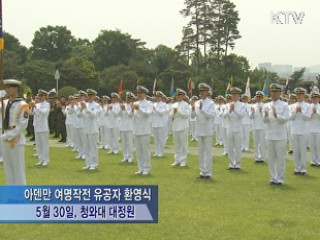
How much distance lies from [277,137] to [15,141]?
615 cm

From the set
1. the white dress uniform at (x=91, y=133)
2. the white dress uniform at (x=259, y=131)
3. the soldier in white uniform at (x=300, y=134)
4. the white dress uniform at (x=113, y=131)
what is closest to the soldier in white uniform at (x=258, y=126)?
the white dress uniform at (x=259, y=131)

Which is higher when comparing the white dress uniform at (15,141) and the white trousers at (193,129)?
the white dress uniform at (15,141)

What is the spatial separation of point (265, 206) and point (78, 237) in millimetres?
3785

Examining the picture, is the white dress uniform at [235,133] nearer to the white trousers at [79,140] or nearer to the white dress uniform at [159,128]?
the white dress uniform at [159,128]

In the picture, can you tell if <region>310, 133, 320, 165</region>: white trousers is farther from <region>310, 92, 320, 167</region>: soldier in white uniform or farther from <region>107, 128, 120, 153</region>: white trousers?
<region>107, 128, 120, 153</region>: white trousers

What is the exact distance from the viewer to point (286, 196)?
10172 millimetres

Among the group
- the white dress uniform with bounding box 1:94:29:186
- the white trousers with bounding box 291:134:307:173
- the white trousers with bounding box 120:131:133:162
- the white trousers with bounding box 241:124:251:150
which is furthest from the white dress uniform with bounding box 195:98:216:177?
the white trousers with bounding box 241:124:251:150

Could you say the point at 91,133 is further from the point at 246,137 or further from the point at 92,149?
the point at 246,137

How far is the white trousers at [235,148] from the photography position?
13961 mm

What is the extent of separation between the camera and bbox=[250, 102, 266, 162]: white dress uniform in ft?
50.8

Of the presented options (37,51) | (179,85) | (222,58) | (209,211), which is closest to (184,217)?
(209,211)

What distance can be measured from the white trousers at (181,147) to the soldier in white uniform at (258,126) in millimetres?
2233

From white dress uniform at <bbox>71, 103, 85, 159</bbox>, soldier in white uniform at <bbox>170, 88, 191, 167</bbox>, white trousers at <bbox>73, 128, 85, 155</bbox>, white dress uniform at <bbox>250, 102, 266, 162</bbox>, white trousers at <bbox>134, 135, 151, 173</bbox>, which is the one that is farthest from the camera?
Result: white trousers at <bbox>73, 128, 85, 155</bbox>

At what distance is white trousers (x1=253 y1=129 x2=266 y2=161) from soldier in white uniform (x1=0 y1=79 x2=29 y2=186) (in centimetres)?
920
